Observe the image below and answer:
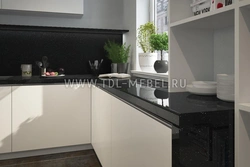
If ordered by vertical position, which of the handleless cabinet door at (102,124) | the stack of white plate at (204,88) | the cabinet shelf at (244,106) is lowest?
the handleless cabinet door at (102,124)

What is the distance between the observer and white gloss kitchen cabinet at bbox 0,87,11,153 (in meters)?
2.49

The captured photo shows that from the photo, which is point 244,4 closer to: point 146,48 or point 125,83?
point 125,83

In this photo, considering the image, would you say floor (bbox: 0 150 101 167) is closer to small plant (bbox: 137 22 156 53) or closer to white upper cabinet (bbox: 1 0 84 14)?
small plant (bbox: 137 22 156 53)

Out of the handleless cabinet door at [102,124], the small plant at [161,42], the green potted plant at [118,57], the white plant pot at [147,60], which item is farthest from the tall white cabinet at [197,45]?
the green potted plant at [118,57]

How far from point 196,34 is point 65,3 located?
1.84m

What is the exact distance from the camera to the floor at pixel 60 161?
2529 millimetres

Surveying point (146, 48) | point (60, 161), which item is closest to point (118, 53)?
point (146, 48)

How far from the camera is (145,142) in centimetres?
127

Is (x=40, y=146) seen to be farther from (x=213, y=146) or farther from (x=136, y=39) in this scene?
(x=213, y=146)

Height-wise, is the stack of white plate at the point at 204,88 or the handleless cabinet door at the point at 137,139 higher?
the stack of white plate at the point at 204,88

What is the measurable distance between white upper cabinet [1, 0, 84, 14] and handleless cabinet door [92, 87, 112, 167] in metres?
1.00

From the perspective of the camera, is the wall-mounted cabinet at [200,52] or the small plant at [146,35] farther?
the small plant at [146,35]

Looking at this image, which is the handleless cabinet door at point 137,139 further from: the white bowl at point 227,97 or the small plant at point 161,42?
the small plant at point 161,42

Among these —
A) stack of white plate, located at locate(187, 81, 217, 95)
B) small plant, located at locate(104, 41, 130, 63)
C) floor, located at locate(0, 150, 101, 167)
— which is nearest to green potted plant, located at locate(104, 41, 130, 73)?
small plant, located at locate(104, 41, 130, 63)
